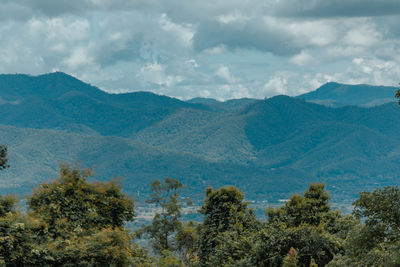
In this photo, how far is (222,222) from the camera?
40.0 m

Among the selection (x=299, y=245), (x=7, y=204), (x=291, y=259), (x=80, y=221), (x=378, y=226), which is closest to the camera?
(x=378, y=226)

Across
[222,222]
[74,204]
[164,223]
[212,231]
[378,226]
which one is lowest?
[164,223]

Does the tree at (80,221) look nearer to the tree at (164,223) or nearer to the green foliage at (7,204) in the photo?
the green foliage at (7,204)

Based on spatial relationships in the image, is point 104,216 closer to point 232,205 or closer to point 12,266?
point 12,266

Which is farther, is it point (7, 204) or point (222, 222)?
point (222, 222)

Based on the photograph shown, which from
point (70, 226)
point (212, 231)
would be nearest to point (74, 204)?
point (70, 226)

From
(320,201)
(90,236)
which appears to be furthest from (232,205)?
(90,236)

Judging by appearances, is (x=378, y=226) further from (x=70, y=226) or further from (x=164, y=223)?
(x=164, y=223)

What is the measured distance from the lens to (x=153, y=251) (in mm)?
57312

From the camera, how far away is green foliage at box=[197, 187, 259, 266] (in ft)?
124

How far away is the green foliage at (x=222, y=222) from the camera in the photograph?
37688mm

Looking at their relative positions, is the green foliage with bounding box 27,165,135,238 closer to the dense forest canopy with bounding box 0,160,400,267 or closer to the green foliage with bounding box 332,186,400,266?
the dense forest canopy with bounding box 0,160,400,267

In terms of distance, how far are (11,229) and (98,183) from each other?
8.19 m

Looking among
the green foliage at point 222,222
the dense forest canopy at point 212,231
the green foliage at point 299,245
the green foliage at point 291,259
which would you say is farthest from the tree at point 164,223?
the green foliage at point 291,259
